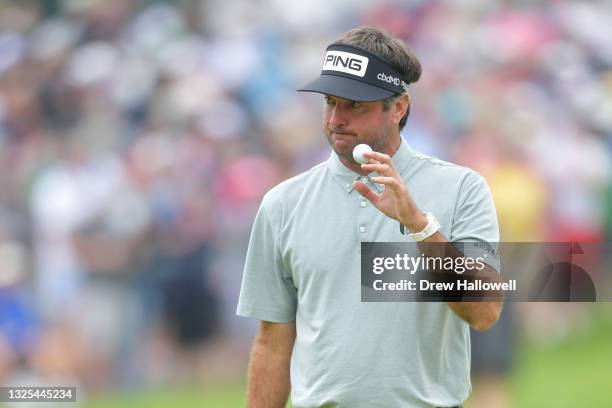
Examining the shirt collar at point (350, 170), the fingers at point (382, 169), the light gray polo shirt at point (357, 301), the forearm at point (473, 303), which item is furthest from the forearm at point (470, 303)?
the shirt collar at point (350, 170)

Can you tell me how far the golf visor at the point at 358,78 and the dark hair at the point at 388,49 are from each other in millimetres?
20

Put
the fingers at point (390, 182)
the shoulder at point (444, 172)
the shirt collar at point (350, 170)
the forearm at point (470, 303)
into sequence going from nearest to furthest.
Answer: the fingers at point (390, 182) < the forearm at point (470, 303) < the shoulder at point (444, 172) < the shirt collar at point (350, 170)

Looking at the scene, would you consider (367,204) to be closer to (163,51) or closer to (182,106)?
(182,106)

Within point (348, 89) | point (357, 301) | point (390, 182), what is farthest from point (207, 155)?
point (390, 182)

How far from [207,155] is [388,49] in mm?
7383

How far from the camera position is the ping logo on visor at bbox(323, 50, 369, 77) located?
4621 millimetres

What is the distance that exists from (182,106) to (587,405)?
4494mm

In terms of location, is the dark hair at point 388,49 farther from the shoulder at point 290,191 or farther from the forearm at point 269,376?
the forearm at point 269,376

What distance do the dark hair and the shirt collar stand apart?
0.49 feet

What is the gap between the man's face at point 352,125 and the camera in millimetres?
4547

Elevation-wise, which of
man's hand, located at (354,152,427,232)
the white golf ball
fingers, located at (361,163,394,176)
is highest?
the white golf ball

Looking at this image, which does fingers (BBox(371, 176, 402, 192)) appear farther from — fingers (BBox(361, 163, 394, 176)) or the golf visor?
the golf visor

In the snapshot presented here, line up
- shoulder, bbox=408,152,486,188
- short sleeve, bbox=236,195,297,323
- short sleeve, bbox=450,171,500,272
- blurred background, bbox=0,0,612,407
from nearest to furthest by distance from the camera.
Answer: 1. short sleeve, bbox=450,171,500,272
2. shoulder, bbox=408,152,486,188
3. short sleeve, bbox=236,195,297,323
4. blurred background, bbox=0,0,612,407

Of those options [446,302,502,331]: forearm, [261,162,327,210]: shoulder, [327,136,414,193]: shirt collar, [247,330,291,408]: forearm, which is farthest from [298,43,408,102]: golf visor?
[247,330,291,408]: forearm
